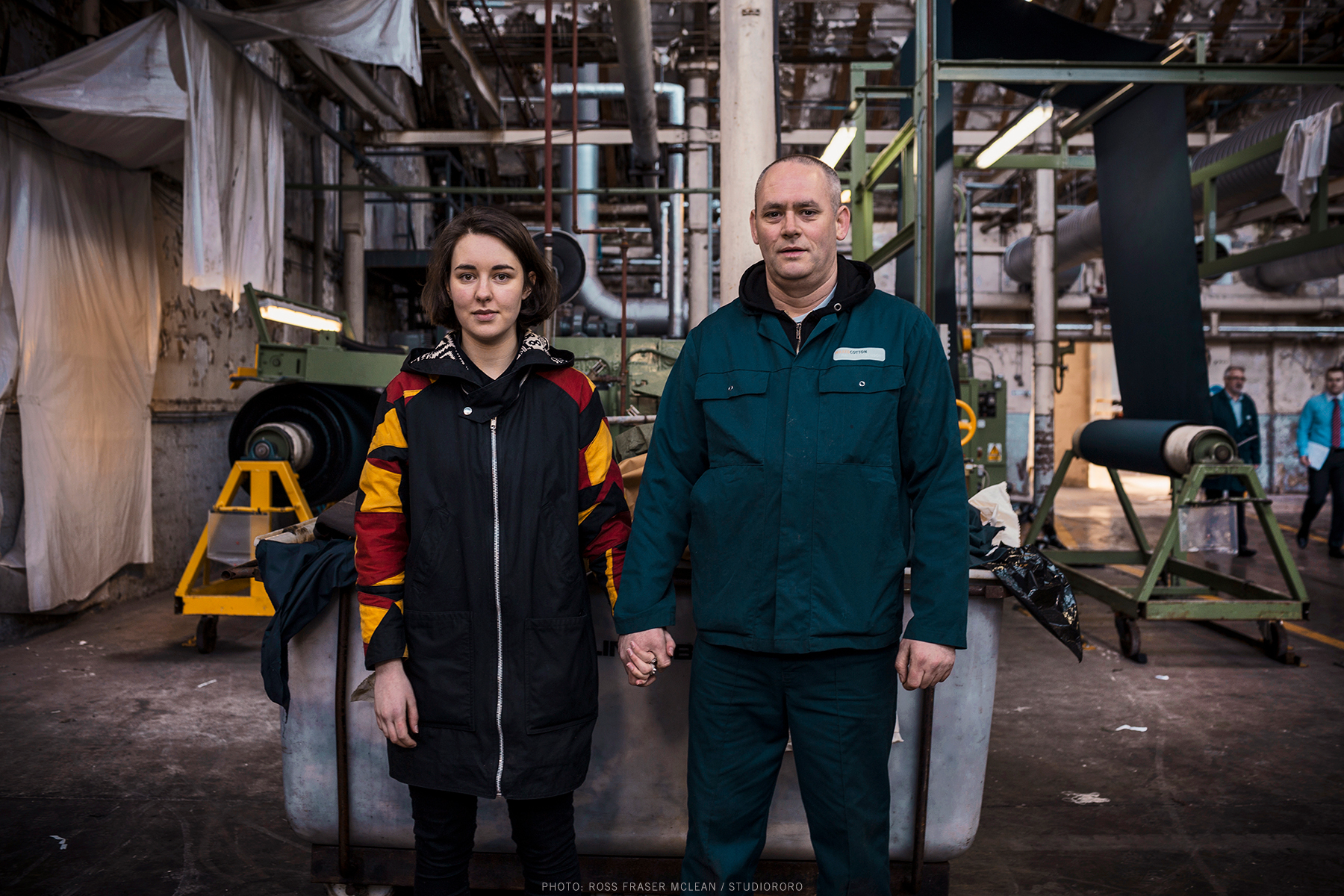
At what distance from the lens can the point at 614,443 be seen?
2396 mm

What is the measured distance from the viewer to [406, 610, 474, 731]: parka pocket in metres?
1.44

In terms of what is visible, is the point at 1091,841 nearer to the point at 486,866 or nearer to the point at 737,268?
the point at 486,866

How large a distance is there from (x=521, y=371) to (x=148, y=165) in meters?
4.42

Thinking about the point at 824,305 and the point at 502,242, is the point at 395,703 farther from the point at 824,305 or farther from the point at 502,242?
the point at 824,305

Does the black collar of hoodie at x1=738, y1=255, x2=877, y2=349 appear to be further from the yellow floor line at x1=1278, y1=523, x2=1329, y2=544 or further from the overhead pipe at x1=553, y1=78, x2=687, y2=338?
the yellow floor line at x1=1278, y1=523, x2=1329, y2=544

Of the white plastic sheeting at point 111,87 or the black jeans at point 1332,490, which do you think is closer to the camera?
the white plastic sheeting at point 111,87

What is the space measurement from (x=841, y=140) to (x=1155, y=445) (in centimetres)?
229

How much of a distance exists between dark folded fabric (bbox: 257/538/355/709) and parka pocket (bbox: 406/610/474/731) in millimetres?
392

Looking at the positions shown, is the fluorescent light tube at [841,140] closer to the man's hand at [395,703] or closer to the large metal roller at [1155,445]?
the large metal roller at [1155,445]

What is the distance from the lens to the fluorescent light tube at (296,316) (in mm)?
3965

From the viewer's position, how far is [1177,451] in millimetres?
3811

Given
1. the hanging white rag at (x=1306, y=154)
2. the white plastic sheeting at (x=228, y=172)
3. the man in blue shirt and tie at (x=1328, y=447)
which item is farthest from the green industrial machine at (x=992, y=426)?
the white plastic sheeting at (x=228, y=172)

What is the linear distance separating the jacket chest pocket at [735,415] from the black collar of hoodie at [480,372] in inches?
12.6

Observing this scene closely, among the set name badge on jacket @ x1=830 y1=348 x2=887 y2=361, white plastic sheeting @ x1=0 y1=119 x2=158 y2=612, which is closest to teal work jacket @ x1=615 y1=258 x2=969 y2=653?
name badge on jacket @ x1=830 y1=348 x2=887 y2=361
